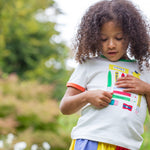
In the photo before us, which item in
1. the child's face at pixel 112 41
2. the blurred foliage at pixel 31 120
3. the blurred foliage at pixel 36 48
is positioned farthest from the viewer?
the blurred foliage at pixel 36 48

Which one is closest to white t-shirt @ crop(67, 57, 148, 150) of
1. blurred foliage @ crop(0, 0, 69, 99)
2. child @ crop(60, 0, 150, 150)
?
child @ crop(60, 0, 150, 150)

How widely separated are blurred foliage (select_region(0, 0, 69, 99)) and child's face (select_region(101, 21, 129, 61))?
8.65 m

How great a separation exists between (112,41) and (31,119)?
173 inches

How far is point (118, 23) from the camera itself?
1.79 metres

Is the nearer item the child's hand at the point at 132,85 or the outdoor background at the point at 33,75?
the child's hand at the point at 132,85

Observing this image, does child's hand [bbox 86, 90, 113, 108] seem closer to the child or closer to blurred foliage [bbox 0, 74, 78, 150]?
the child

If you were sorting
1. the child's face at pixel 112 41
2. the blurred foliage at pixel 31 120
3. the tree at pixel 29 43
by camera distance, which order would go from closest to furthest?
the child's face at pixel 112 41 < the blurred foliage at pixel 31 120 < the tree at pixel 29 43

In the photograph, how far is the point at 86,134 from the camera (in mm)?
1707

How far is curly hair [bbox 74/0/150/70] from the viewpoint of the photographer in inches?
71.2

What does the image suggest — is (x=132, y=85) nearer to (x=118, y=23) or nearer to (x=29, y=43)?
(x=118, y=23)

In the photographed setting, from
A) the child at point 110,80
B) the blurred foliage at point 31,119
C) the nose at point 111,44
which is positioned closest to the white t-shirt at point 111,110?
the child at point 110,80

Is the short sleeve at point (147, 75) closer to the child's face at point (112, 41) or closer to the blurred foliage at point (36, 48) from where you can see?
the child's face at point (112, 41)

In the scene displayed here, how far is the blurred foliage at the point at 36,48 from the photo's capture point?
11342mm

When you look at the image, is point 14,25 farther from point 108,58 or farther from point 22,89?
point 108,58
